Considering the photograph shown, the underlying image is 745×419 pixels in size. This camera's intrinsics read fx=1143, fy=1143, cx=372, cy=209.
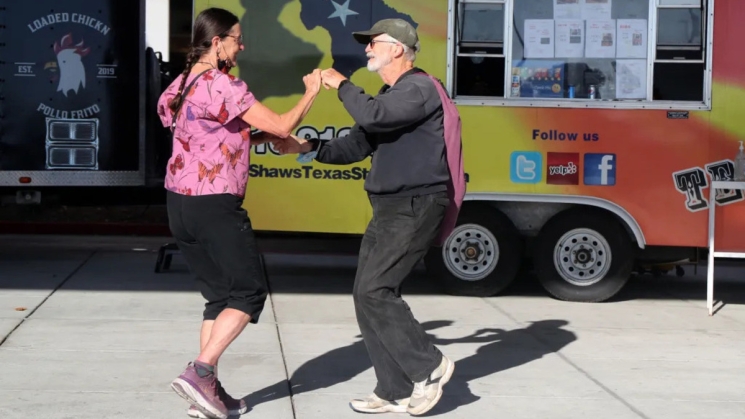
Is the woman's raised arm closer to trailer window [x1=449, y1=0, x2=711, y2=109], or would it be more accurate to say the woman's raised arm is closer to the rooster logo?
trailer window [x1=449, y1=0, x2=711, y2=109]

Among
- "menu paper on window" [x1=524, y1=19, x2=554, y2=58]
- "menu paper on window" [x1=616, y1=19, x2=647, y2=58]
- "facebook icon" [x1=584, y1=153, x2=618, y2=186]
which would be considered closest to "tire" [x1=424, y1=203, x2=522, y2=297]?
"facebook icon" [x1=584, y1=153, x2=618, y2=186]

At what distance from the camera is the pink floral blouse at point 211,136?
5.16m

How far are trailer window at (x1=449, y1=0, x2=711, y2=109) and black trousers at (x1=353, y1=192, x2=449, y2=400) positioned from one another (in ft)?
12.9

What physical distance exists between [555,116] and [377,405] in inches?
169

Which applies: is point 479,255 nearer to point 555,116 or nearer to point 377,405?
point 555,116

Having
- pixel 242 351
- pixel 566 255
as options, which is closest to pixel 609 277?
pixel 566 255

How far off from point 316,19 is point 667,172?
312 cm

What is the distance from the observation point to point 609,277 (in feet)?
31.4

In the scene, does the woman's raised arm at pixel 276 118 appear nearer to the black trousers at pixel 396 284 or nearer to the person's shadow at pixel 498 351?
the black trousers at pixel 396 284

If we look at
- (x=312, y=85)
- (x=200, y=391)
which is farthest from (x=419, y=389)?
(x=312, y=85)

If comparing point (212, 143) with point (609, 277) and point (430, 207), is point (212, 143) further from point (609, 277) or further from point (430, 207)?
point (609, 277)

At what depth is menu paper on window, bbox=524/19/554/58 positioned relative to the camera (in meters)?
9.39

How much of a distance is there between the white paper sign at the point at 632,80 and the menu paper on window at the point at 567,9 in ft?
1.88

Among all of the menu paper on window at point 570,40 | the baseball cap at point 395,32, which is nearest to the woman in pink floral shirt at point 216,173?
the baseball cap at point 395,32
